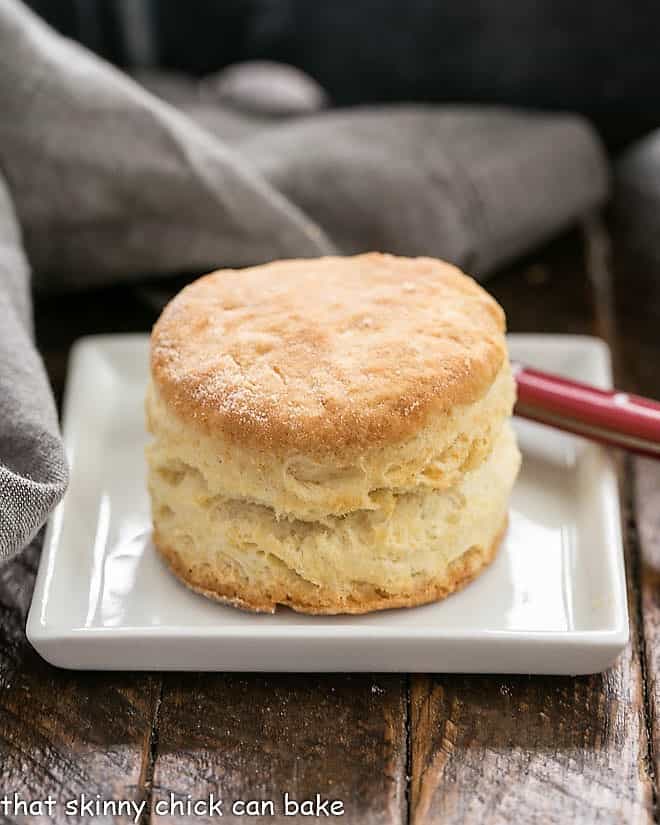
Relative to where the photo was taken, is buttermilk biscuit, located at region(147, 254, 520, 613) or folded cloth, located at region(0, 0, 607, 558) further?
folded cloth, located at region(0, 0, 607, 558)

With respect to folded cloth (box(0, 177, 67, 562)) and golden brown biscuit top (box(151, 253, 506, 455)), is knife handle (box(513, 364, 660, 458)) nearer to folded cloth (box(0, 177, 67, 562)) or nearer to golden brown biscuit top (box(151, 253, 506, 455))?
golden brown biscuit top (box(151, 253, 506, 455))

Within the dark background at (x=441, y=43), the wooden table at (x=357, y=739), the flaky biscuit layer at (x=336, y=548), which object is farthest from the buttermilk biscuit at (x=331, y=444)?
the dark background at (x=441, y=43)

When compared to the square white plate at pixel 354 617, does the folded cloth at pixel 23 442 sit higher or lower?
higher

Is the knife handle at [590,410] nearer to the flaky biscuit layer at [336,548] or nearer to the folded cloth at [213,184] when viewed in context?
the flaky biscuit layer at [336,548]

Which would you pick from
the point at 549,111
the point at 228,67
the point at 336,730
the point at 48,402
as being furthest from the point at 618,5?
the point at 336,730

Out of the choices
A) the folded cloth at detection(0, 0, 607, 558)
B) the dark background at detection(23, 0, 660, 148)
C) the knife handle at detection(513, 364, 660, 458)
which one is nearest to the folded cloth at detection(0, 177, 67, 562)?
the folded cloth at detection(0, 0, 607, 558)

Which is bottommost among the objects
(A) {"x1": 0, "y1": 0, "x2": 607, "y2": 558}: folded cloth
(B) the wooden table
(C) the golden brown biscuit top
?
(B) the wooden table

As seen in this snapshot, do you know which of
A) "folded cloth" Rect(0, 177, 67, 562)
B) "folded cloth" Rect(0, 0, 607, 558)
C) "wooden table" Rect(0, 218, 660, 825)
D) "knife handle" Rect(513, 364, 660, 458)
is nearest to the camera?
"wooden table" Rect(0, 218, 660, 825)
